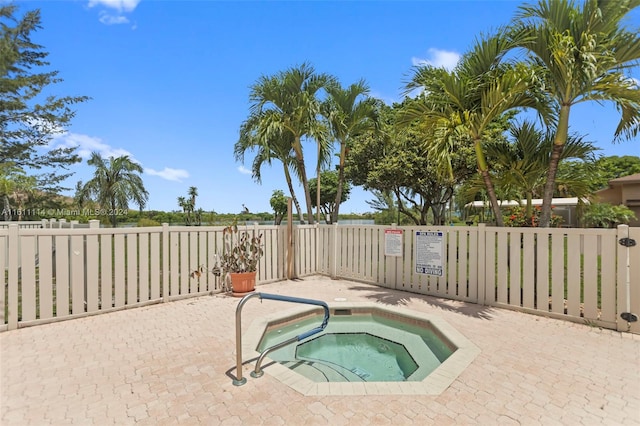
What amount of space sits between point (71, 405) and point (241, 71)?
8.69 m

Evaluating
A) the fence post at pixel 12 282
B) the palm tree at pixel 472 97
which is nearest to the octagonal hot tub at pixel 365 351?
the palm tree at pixel 472 97

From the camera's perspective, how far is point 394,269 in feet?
20.9

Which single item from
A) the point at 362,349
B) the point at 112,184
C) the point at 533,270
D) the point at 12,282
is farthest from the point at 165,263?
the point at 112,184

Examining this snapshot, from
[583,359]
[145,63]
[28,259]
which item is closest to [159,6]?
[145,63]

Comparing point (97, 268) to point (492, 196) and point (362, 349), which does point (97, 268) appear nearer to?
point (362, 349)

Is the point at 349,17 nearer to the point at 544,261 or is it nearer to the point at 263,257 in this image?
the point at 263,257

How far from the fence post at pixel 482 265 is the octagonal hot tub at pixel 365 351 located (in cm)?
139

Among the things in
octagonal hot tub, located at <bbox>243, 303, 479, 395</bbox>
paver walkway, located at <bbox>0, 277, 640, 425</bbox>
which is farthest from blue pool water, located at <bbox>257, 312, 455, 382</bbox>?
paver walkway, located at <bbox>0, 277, 640, 425</bbox>

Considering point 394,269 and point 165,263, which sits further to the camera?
point 394,269

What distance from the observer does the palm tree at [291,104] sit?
295 inches

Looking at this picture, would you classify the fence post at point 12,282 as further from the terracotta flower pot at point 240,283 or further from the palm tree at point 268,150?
the palm tree at point 268,150

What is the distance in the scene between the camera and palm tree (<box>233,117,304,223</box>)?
8.26m

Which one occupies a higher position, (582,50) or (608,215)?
(582,50)

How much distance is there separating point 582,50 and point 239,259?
20.5ft
